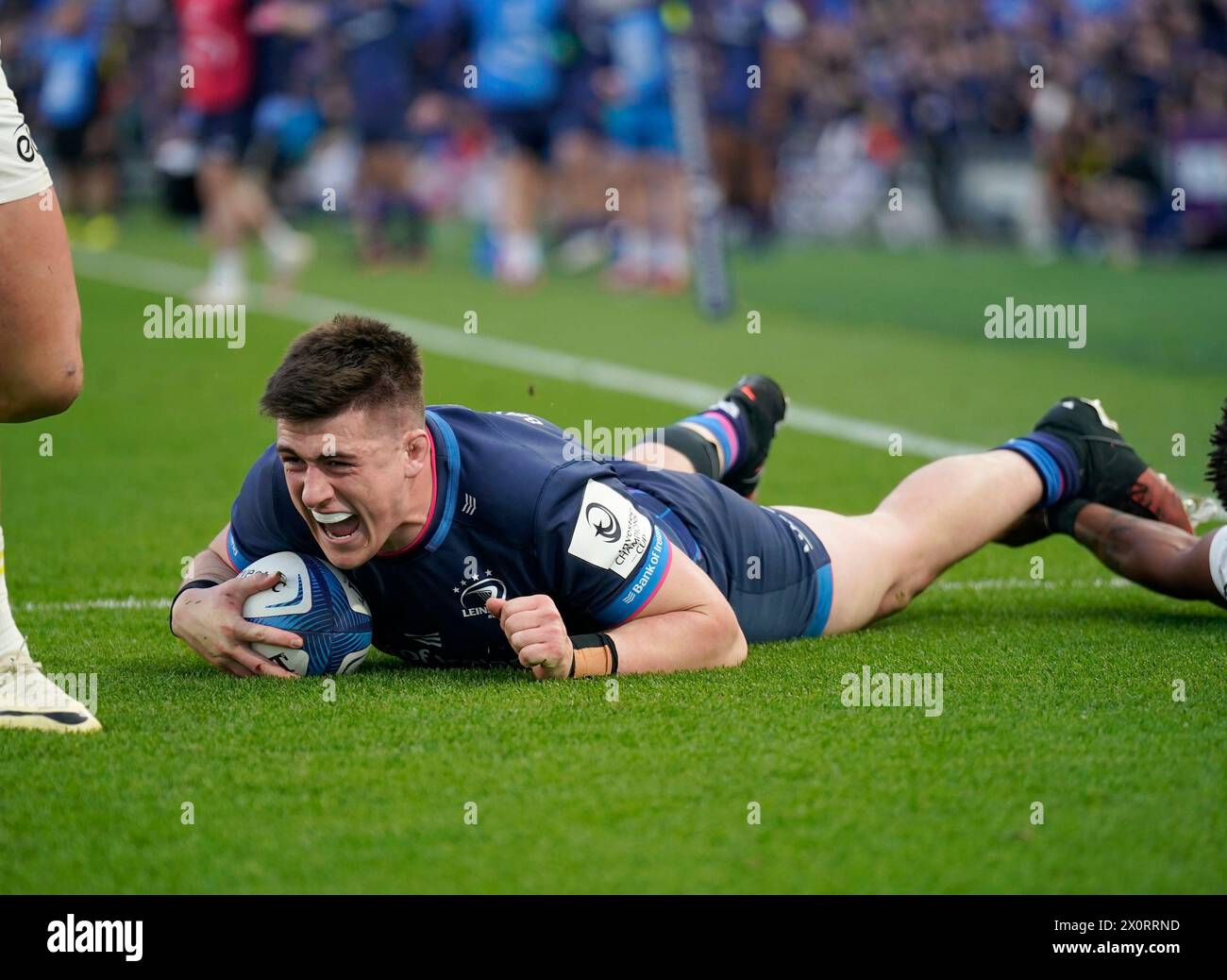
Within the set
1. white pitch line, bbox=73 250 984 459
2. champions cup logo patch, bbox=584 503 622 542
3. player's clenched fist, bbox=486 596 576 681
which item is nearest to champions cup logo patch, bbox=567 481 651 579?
champions cup logo patch, bbox=584 503 622 542

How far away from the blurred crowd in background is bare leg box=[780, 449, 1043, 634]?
8525mm

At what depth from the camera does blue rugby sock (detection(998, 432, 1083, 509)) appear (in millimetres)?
5676

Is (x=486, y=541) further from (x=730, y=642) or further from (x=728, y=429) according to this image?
(x=728, y=429)

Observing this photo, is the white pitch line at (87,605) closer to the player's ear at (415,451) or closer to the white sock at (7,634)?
the white sock at (7,634)

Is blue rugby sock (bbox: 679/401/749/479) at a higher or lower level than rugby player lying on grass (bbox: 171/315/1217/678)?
higher

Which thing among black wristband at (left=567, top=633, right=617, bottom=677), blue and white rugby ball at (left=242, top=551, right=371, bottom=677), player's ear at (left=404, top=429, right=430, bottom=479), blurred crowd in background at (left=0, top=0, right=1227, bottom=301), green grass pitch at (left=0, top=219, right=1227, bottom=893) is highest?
blurred crowd in background at (left=0, top=0, right=1227, bottom=301)

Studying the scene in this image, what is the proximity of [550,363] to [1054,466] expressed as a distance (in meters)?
6.42

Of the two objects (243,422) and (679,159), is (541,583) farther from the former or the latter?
(679,159)

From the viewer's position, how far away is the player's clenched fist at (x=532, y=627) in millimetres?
4320

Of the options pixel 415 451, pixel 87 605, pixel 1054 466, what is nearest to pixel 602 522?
pixel 415 451

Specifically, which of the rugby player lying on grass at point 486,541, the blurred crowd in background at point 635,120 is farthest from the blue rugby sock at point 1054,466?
the blurred crowd in background at point 635,120

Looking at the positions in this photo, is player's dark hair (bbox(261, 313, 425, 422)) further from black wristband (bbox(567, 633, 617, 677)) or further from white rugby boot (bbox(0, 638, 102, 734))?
white rugby boot (bbox(0, 638, 102, 734))

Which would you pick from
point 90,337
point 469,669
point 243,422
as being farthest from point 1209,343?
point 469,669

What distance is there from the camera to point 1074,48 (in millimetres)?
22750
